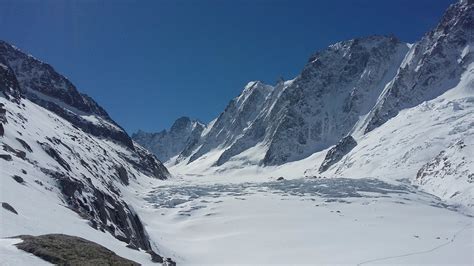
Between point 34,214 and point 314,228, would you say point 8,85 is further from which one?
point 34,214

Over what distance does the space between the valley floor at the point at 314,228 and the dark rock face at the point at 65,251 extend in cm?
2572

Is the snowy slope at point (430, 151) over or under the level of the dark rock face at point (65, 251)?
over

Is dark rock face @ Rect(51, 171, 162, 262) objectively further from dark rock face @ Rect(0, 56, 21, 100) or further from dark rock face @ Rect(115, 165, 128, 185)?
dark rock face @ Rect(115, 165, 128, 185)

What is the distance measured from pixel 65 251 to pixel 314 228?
4803 cm

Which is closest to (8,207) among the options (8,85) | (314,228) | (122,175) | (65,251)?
(65,251)

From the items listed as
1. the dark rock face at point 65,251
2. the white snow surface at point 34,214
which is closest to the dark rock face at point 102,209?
the white snow surface at point 34,214

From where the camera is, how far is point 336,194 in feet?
352

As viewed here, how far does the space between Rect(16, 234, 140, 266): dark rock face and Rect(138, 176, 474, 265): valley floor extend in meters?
25.7

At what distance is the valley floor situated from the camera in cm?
5038

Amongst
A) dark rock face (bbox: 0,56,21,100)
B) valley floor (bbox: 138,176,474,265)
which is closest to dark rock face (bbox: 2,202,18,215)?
valley floor (bbox: 138,176,474,265)

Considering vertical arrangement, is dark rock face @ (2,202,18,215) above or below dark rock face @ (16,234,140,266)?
above

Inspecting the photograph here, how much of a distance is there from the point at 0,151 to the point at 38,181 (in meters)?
5.05

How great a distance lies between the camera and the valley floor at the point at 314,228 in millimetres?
50375

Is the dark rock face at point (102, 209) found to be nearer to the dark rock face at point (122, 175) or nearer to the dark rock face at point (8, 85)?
the dark rock face at point (8, 85)
